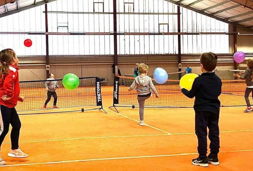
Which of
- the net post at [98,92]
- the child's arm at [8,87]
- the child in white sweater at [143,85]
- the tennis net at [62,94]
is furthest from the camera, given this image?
the tennis net at [62,94]

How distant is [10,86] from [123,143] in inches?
104

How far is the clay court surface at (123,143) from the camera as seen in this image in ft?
18.1

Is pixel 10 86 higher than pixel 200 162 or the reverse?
higher

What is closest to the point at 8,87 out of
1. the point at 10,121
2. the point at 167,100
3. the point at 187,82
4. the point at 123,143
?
the point at 10,121

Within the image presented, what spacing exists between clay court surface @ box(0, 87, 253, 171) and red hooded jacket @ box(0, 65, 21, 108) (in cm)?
102

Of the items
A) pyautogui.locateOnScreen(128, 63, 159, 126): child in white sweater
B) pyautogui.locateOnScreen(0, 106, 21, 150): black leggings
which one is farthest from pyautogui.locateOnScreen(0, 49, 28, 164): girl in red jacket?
pyautogui.locateOnScreen(128, 63, 159, 126): child in white sweater

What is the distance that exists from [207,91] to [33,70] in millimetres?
30835

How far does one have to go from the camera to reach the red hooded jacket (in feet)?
18.7

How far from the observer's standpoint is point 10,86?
18.8ft

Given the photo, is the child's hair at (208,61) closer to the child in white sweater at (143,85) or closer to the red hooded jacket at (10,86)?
the red hooded jacket at (10,86)

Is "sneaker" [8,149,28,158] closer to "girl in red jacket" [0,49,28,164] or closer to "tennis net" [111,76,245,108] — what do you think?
"girl in red jacket" [0,49,28,164]

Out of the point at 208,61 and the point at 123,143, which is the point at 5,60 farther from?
the point at 208,61

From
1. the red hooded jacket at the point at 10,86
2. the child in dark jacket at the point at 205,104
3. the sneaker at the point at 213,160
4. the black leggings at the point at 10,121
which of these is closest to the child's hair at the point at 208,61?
the child in dark jacket at the point at 205,104

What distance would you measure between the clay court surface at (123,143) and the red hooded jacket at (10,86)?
102cm
